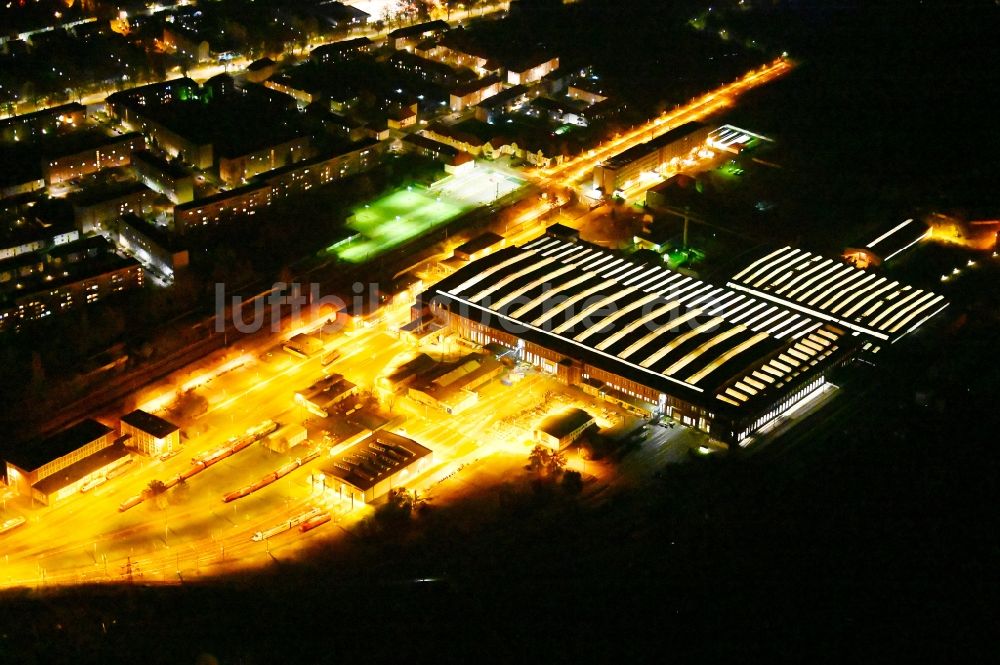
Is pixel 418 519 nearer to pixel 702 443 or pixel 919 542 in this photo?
pixel 702 443

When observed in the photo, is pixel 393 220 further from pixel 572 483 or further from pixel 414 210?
pixel 572 483

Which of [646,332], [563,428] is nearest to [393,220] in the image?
[646,332]

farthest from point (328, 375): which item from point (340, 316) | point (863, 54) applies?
point (863, 54)

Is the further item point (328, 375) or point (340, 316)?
point (340, 316)

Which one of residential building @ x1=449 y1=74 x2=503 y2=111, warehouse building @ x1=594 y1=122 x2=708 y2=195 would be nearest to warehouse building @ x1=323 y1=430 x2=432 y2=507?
warehouse building @ x1=594 y1=122 x2=708 y2=195

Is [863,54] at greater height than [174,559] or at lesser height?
greater

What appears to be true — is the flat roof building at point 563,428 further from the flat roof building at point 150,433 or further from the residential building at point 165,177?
the residential building at point 165,177

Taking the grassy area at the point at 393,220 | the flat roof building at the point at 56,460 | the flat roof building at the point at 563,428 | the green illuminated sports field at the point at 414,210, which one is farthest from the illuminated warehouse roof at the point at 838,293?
the flat roof building at the point at 56,460
